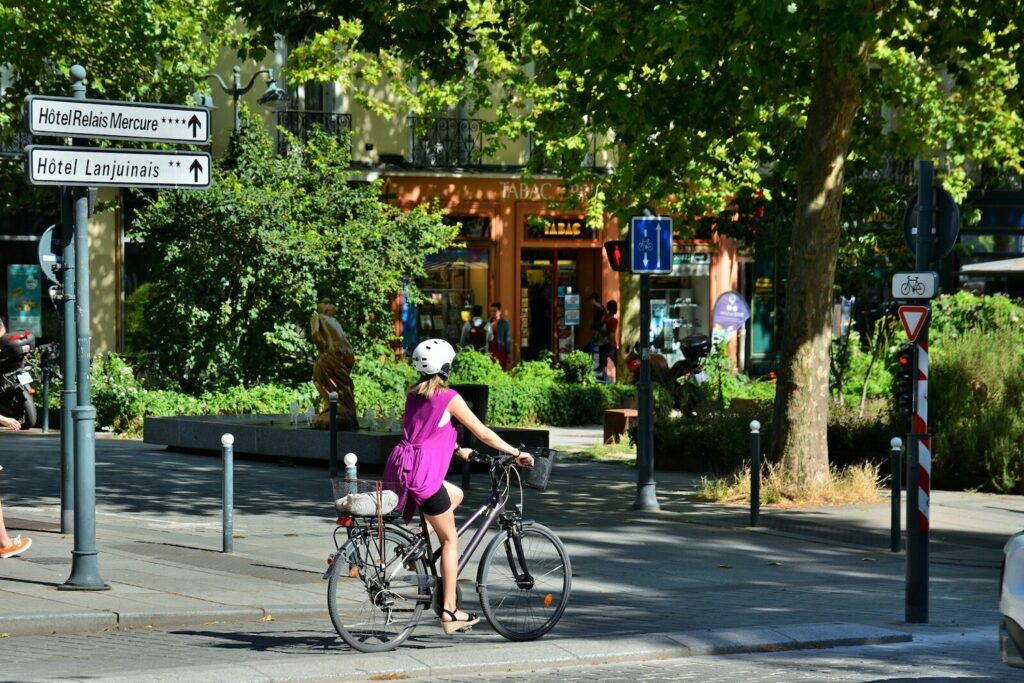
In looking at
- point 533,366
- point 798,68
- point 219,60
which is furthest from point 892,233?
point 219,60

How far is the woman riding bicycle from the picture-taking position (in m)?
8.88

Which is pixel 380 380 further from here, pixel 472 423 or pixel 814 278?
pixel 472 423

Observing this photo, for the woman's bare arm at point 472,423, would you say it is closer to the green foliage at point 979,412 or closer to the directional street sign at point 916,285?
the directional street sign at point 916,285

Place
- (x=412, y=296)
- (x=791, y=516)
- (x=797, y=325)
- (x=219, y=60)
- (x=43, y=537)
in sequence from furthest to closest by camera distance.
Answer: (x=219, y=60) → (x=412, y=296) → (x=797, y=325) → (x=791, y=516) → (x=43, y=537)

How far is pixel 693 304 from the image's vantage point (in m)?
39.7

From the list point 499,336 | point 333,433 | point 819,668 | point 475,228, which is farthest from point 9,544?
point 475,228

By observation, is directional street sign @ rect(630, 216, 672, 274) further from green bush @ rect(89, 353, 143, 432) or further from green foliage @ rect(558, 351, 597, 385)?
green foliage @ rect(558, 351, 597, 385)

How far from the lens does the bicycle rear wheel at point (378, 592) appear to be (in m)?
8.75

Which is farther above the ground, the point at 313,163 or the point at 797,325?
the point at 313,163

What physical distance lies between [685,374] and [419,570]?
17.2 meters

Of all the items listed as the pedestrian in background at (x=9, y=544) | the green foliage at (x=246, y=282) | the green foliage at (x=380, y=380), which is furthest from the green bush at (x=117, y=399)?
the pedestrian in background at (x=9, y=544)

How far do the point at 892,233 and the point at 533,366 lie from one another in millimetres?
6533

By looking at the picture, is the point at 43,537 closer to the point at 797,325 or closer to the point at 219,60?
the point at 797,325

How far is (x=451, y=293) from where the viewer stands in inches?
1436
